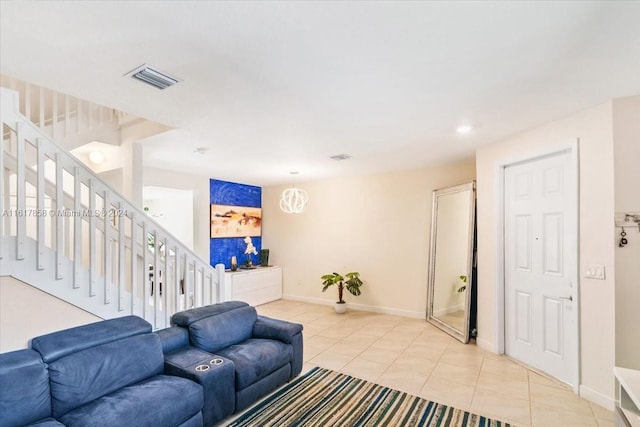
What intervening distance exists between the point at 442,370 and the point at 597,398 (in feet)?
4.17

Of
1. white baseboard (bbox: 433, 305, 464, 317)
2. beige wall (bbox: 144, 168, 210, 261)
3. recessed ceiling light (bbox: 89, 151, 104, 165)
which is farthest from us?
beige wall (bbox: 144, 168, 210, 261)

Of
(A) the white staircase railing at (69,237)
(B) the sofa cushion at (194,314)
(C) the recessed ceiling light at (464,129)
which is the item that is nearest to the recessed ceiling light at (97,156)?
(A) the white staircase railing at (69,237)

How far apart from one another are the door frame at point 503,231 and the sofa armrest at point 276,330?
241cm

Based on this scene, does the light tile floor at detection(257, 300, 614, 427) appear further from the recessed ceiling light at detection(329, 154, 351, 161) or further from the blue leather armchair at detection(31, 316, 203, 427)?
the recessed ceiling light at detection(329, 154, 351, 161)

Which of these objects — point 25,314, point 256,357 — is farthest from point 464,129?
point 25,314

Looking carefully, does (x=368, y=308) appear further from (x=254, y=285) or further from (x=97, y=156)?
(x=97, y=156)

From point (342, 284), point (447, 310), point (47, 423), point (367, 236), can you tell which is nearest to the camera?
point (47, 423)

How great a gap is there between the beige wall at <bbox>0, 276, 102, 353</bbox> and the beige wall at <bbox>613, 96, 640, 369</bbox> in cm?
451

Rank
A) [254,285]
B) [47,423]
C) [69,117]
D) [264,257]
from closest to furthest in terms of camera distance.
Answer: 1. [47,423]
2. [69,117]
3. [254,285]
4. [264,257]

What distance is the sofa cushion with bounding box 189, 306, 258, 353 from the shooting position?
290 centimetres

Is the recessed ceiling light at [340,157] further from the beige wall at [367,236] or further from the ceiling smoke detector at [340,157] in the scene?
the beige wall at [367,236]

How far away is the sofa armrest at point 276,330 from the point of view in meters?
3.22

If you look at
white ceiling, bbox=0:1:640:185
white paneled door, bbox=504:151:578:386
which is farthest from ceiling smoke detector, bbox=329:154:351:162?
white paneled door, bbox=504:151:578:386

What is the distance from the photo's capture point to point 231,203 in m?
6.66
